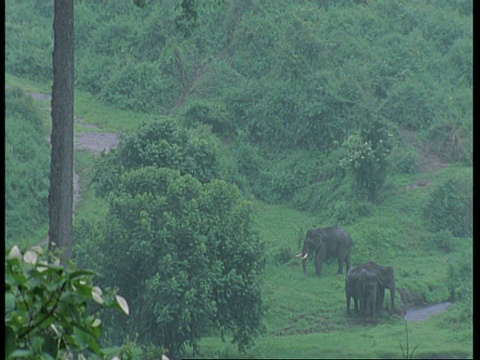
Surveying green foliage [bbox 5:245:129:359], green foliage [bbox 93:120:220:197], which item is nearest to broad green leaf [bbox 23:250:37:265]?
green foliage [bbox 5:245:129:359]

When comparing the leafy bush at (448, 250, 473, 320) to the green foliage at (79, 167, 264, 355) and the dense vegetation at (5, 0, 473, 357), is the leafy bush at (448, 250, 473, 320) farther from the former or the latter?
the green foliage at (79, 167, 264, 355)

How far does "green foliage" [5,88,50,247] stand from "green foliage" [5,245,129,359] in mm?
3615

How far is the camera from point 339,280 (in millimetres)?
4738

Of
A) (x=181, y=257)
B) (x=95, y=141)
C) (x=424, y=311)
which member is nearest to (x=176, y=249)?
(x=181, y=257)

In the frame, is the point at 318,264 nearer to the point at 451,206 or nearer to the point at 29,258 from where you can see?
the point at 451,206

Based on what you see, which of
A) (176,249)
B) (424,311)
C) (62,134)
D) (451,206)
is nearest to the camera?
(62,134)

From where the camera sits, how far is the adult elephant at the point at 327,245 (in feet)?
15.3

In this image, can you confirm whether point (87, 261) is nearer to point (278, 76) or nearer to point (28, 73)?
point (28, 73)

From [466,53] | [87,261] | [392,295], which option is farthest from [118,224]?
[466,53]

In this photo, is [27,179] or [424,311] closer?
[27,179]

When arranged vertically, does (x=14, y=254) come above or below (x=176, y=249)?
above

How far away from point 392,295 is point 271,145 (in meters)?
1.03

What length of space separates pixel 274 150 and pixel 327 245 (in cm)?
58

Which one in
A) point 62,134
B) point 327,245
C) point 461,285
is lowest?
point 461,285
